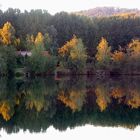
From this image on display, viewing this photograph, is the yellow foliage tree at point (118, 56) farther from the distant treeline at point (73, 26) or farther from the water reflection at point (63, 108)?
the water reflection at point (63, 108)

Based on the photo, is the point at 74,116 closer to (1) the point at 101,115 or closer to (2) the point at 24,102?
→ (1) the point at 101,115

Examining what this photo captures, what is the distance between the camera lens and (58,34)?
79.8 m

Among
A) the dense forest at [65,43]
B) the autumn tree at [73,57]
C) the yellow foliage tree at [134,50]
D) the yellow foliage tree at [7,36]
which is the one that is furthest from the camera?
the yellow foliage tree at [134,50]

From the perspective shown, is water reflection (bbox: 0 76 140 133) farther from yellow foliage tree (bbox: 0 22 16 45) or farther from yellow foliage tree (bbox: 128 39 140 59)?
yellow foliage tree (bbox: 128 39 140 59)

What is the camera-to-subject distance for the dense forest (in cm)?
6122

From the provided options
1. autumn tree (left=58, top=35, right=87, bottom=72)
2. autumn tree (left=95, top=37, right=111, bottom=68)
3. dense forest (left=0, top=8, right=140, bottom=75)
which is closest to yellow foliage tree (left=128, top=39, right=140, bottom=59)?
dense forest (left=0, top=8, right=140, bottom=75)

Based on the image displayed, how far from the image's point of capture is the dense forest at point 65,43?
61219 mm

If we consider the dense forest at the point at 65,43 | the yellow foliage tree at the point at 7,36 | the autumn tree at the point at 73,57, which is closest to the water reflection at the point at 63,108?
the dense forest at the point at 65,43

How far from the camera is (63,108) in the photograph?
30.6 meters

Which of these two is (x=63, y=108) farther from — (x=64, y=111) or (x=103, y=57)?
(x=103, y=57)

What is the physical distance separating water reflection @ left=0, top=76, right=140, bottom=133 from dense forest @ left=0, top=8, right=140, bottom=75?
59.5ft

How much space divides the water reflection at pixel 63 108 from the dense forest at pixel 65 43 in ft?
59.5

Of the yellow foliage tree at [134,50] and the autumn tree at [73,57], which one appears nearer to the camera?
the autumn tree at [73,57]

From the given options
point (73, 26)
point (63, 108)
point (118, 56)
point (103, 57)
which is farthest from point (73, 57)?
point (63, 108)
